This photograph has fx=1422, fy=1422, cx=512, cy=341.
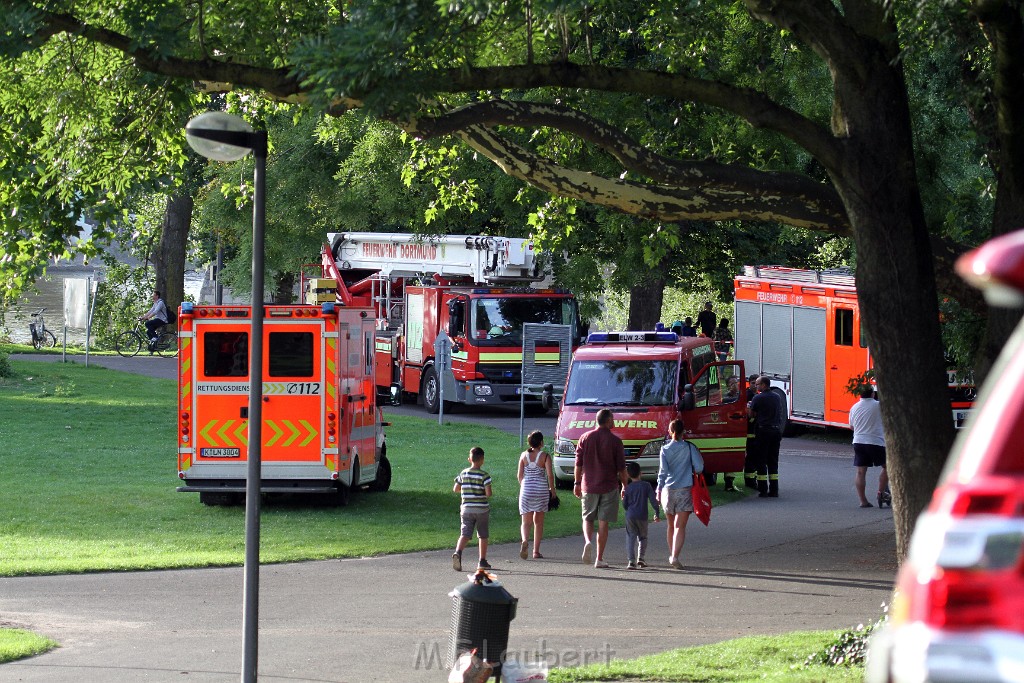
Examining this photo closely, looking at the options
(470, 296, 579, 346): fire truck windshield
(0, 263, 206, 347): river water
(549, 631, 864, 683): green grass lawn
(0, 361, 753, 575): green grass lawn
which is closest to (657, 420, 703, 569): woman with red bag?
(0, 361, 753, 575): green grass lawn

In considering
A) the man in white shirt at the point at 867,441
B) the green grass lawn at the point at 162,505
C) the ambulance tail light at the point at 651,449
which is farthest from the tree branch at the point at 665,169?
the ambulance tail light at the point at 651,449

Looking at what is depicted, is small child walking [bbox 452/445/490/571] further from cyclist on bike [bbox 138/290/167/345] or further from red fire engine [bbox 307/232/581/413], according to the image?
cyclist on bike [bbox 138/290/167/345]

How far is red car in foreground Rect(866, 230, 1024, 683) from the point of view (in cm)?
261

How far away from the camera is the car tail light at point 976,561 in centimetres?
263

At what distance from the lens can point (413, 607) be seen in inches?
508

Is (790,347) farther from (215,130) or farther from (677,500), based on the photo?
(215,130)

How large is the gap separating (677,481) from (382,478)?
6148 mm

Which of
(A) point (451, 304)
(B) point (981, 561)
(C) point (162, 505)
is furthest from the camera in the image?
(A) point (451, 304)

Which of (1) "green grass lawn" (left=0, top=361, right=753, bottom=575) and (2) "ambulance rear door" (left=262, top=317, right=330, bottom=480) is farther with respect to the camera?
(2) "ambulance rear door" (left=262, top=317, right=330, bottom=480)

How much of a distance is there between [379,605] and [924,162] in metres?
9.29

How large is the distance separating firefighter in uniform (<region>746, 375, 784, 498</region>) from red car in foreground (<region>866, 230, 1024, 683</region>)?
1824 cm

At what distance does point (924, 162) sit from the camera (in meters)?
17.9

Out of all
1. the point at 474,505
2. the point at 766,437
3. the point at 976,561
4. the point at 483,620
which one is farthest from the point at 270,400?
the point at 976,561

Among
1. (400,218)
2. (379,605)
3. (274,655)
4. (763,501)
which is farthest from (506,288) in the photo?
(274,655)
